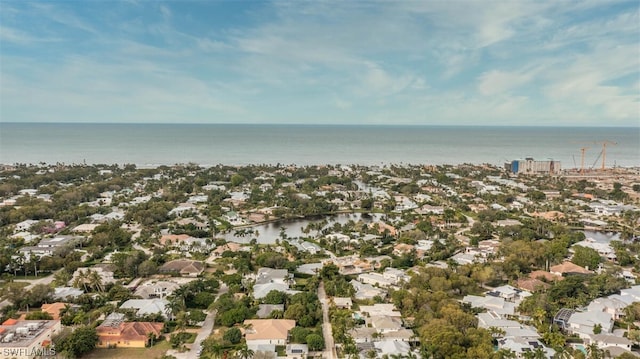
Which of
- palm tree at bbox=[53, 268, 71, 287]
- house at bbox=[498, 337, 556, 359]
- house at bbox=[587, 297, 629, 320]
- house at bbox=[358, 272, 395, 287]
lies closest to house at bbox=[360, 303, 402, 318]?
house at bbox=[358, 272, 395, 287]

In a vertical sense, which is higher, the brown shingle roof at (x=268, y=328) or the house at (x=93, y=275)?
the house at (x=93, y=275)

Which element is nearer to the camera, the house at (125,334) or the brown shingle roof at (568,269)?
the house at (125,334)

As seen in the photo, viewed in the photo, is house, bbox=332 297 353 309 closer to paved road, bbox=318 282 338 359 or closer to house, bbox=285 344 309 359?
paved road, bbox=318 282 338 359

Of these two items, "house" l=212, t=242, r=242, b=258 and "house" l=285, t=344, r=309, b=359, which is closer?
"house" l=285, t=344, r=309, b=359

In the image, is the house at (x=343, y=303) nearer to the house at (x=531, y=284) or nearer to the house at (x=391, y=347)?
the house at (x=391, y=347)

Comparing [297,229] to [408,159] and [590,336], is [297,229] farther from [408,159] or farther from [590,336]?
[408,159]

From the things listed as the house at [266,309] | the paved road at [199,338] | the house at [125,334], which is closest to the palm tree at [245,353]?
the paved road at [199,338]
